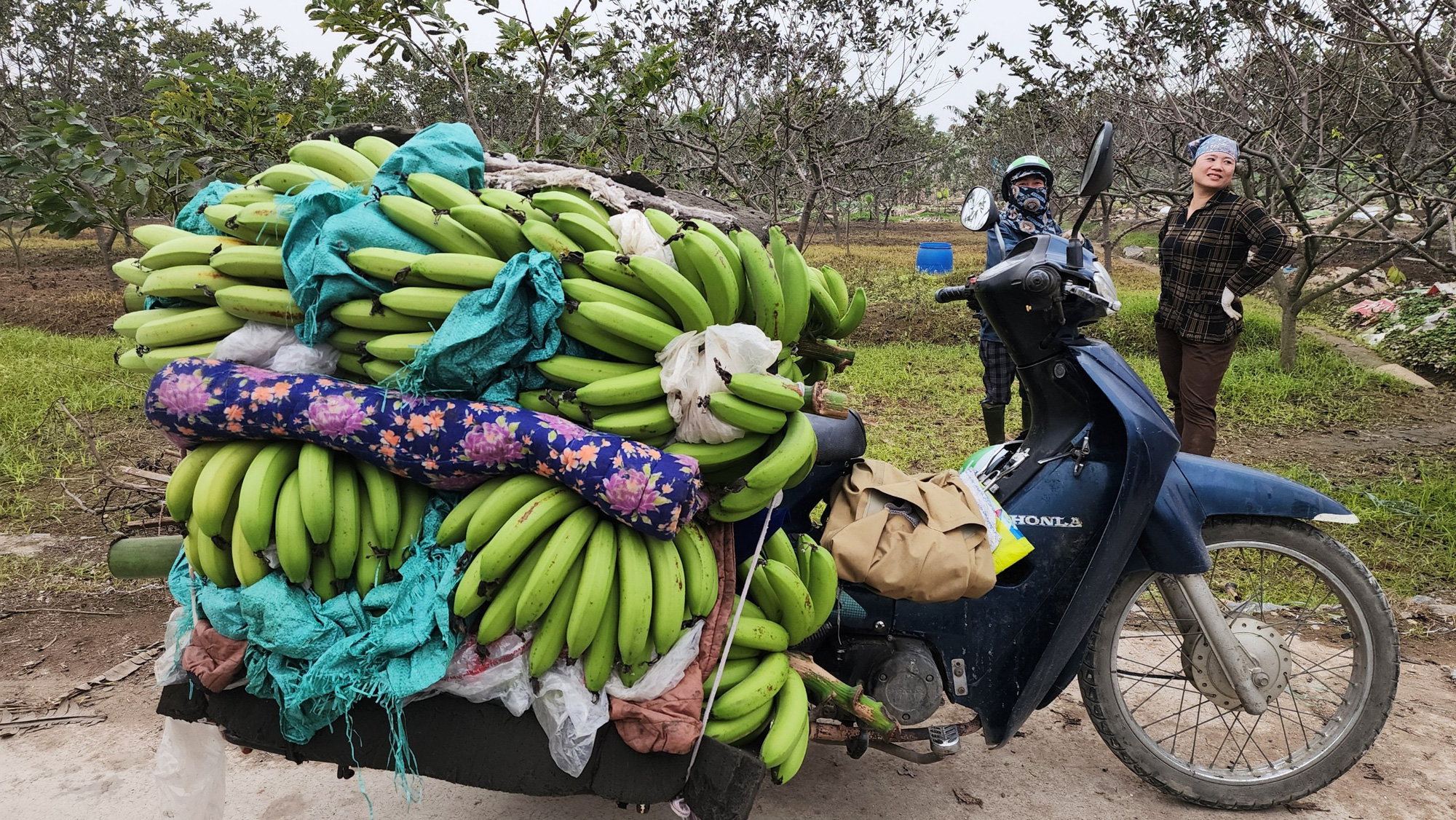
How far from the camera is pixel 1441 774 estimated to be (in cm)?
265

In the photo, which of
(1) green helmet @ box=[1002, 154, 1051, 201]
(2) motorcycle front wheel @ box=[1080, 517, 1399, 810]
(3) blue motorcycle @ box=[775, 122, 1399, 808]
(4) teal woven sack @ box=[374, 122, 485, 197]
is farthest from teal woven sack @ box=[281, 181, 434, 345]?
(1) green helmet @ box=[1002, 154, 1051, 201]

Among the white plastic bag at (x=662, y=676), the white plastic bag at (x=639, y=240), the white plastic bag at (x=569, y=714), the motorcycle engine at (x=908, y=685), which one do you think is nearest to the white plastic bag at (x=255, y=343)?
the white plastic bag at (x=639, y=240)

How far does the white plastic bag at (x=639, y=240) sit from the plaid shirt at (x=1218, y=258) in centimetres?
377

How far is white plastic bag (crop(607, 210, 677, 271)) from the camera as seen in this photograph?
1.99 metres

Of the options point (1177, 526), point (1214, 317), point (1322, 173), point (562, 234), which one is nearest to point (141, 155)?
point (562, 234)

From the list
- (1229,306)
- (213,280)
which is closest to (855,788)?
(213,280)

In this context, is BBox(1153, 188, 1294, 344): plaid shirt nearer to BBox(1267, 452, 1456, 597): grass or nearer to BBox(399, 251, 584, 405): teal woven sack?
BBox(1267, 452, 1456, 597): grass

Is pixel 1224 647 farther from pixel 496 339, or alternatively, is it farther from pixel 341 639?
pixel 341 639

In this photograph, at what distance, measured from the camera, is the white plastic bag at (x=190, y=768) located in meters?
2.18

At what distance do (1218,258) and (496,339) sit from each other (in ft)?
14.0

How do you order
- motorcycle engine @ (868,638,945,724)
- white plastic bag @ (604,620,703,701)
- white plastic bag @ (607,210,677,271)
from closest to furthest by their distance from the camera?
1. white plastic bag @ (604,620,703,701)
2. white plastic bag @ (607,210,677,271)
3. motorcycle engine @ (868,638,945,724)

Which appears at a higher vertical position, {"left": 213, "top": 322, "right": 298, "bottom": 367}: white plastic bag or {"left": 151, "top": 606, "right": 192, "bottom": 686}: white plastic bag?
{"left": 213, "top": 322, "right": 298, "bottom": 367}: white plastic bag

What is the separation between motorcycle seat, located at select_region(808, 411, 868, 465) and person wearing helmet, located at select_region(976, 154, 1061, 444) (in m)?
1.74

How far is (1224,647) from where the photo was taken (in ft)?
7.77
